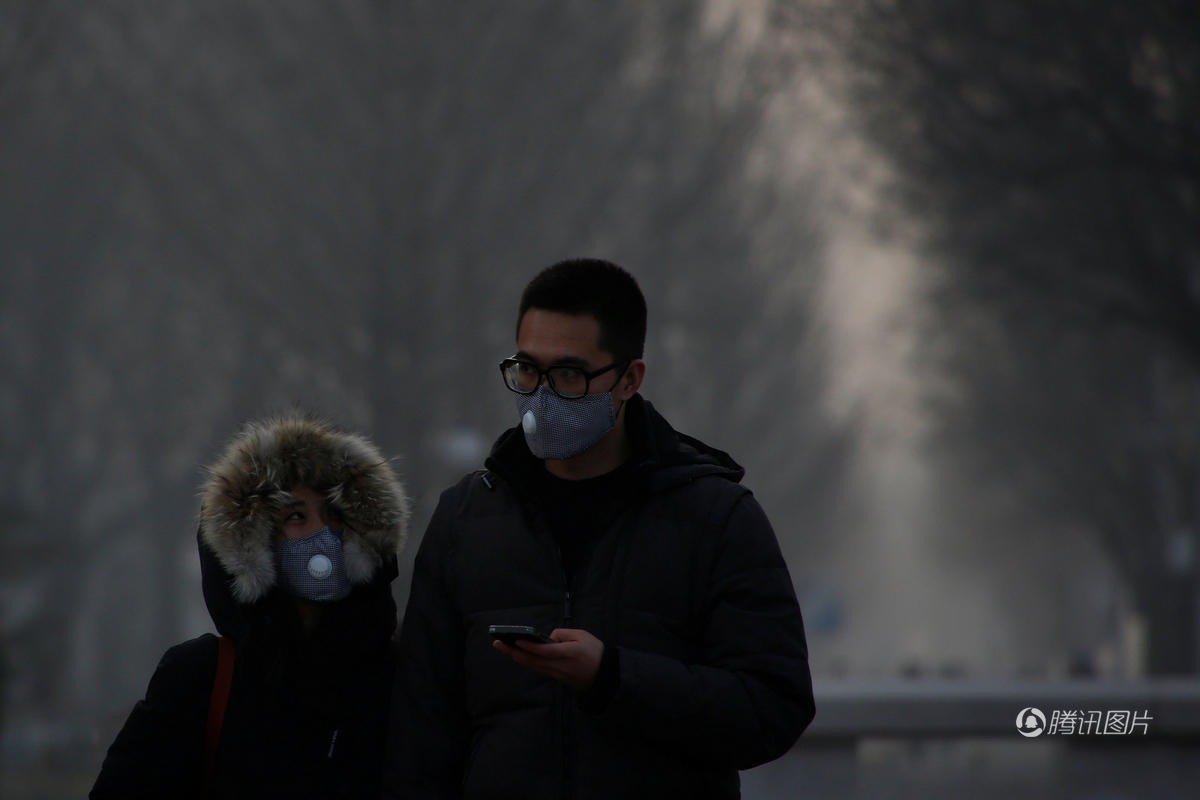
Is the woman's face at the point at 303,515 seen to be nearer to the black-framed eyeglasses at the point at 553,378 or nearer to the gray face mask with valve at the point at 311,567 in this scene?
the gray face mask with valve at the point at 311,567

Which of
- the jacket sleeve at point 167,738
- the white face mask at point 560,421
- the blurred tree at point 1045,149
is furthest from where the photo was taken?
the blurred tree at point 1045,149

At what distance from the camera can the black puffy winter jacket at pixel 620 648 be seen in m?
2.88

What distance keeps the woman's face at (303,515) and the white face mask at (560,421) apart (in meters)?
0.52

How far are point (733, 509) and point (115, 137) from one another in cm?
1532

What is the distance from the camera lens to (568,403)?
296cm

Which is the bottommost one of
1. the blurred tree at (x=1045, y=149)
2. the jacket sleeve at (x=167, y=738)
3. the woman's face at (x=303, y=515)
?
the jacket sleeve at (x=167, y=738)

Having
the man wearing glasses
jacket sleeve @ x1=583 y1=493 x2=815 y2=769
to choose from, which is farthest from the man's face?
jacket sleeve @ x1=583 y1=493 x2=815 y2=769

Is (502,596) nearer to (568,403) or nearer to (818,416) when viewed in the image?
(568,403)

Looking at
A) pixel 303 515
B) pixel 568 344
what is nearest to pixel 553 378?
pixel 568 344

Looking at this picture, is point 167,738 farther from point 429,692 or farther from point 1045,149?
point 1045,149

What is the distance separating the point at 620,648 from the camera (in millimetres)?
2816

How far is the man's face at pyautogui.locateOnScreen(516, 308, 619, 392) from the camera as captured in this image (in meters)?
→ 3.00

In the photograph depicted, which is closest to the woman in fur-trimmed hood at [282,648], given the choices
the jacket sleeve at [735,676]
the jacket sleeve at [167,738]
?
the jacket sleeve at [167,738]

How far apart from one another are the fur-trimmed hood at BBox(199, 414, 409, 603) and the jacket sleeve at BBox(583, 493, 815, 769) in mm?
618
